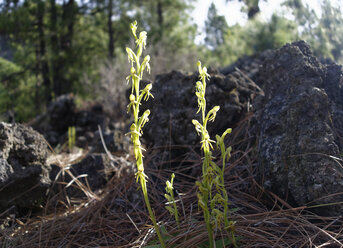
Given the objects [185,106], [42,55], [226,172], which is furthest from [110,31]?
[226,172]

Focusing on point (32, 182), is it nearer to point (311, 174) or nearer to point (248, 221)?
point (248, 221)

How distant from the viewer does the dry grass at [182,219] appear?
1.36 metres

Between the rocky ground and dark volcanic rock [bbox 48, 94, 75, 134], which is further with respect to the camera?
dark volcanic rock [bbox 48, 94, 75, 134]

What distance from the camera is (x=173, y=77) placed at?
9.34ft

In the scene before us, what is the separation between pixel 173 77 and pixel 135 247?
172cm

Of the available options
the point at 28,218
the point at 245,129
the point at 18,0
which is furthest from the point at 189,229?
the point at 18,0

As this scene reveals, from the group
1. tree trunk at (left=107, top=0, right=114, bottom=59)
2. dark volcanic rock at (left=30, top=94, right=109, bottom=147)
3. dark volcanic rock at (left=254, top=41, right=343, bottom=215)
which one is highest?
tree trunk at (left=107, top=0, right=114, bottom=59)

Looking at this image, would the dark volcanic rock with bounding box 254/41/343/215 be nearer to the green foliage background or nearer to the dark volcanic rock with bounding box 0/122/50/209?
the dark volcanic rock with bounding box 0/122/50/209

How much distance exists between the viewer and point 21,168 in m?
2.34

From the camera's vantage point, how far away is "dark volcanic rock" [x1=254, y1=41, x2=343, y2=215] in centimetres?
152

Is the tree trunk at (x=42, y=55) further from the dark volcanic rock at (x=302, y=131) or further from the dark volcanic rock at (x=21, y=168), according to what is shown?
the dark volcanic rock at (x=302, y=131)

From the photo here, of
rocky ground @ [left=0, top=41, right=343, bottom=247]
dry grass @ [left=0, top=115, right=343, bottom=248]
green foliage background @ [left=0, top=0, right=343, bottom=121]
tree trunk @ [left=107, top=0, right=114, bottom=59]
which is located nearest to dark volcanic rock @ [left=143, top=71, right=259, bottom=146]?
rocky ground @ [left=0, top=41, right=343, bottom=247]

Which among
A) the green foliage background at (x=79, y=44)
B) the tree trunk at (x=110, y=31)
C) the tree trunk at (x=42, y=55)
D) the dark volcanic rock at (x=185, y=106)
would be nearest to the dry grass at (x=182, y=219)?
the dark volcanic rock at (x=185, y=106)

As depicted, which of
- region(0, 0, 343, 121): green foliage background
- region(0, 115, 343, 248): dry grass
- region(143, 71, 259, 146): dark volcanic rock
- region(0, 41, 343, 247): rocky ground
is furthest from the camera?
region(0, 0, 343, 121): green foliage background
